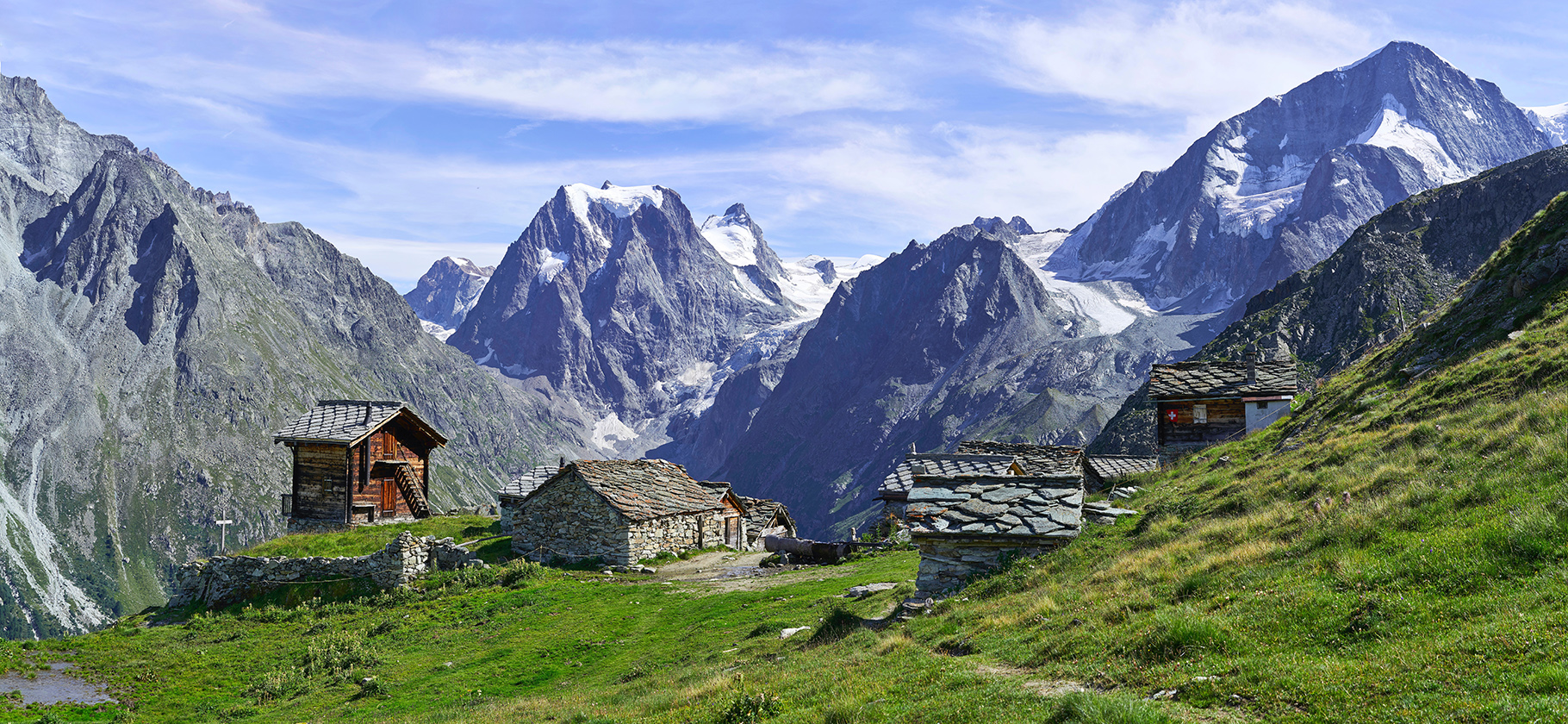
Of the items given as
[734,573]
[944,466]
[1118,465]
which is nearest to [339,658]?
[734,573]

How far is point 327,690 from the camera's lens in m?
23.1

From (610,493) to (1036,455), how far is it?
78.9ft

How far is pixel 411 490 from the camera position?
2290 inches

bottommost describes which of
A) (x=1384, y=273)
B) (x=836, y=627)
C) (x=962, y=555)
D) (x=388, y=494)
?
(x=836, y=627)

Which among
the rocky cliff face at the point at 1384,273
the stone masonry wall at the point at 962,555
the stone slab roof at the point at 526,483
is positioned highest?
the rocky cliff face at the point at 1384,273

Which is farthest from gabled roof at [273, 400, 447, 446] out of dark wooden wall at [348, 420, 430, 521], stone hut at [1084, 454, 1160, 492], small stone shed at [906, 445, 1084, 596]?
small stone shed at [906, 445, 1084, 596]

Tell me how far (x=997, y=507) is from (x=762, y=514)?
39.5 m

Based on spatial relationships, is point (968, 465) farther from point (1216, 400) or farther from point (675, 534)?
point (675, 534)

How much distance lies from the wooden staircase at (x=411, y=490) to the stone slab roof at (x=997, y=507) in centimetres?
4498

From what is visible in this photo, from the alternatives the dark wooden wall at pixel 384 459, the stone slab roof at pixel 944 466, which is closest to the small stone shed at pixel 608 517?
the stone slab roof at pixel 944 466

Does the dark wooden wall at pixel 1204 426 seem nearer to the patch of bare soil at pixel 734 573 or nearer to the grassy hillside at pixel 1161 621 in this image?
the grassy hillside at pixel 1161 621

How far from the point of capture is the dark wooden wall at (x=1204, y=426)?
4647 cm

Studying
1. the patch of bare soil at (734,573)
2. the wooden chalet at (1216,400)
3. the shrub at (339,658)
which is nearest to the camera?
the shrub at (339,658)

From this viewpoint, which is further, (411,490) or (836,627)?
(411,490)
